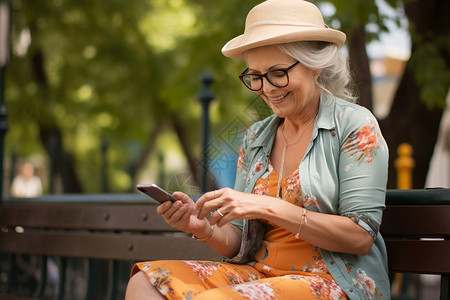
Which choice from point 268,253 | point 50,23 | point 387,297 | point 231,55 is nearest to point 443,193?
point 387,297

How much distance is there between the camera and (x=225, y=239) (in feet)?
10.2

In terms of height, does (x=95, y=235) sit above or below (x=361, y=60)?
below

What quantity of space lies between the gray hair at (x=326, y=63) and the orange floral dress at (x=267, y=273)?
394 mm

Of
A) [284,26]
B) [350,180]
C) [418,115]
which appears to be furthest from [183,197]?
[418,115]

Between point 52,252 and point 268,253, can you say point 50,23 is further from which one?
point 268,253

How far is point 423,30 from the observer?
24.8 ft

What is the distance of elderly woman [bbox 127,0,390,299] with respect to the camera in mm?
2678

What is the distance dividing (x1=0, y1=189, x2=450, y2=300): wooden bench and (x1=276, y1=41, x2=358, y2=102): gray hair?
18.8 inches

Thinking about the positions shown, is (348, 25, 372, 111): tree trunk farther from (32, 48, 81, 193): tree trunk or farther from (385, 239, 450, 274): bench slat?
(32, 48, 81, 193): tree trunk

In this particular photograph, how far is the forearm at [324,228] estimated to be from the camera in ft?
8.81

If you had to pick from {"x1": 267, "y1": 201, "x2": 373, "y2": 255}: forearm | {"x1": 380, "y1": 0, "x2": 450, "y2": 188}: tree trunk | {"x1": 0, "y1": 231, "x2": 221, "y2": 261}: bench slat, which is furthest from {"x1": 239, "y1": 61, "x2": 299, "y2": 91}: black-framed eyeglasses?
{"x1": 380, "y1": 0, "x2": 450, "y2": 188}: tree trunk

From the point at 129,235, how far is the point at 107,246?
205 millimetres

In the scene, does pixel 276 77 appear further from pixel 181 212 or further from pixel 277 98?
pixel 181 212

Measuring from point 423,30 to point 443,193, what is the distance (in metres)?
4.89
